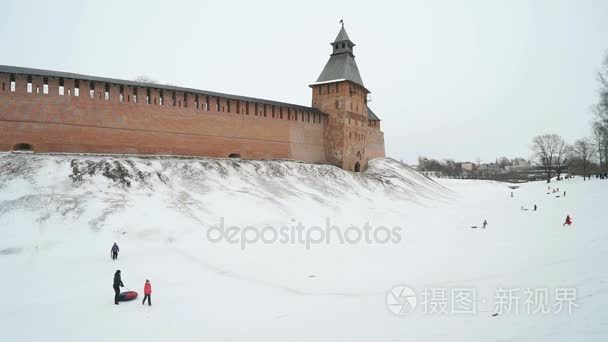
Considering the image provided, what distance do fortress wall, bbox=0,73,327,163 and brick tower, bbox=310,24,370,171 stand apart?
4.80 m

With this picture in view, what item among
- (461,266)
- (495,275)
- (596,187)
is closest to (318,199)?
(461,266)

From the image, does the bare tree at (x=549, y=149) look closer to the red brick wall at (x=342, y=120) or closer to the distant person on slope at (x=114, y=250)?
the red brick wall at (x=342, y=120)

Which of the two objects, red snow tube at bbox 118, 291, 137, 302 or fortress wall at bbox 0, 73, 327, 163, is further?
fortress wall at bbox 0, 73, 327, 163

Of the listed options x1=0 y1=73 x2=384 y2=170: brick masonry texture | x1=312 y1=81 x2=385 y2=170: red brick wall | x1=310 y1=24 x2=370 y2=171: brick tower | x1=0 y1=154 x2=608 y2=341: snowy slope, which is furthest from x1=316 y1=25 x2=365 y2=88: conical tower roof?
x1=0 y1=154 x2=608 y2=341: snowy slope

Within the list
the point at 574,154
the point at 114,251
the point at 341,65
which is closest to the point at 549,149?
the point at 574,154

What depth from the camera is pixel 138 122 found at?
96.6 feet

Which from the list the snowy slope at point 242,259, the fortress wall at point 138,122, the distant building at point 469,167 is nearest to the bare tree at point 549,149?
the snowy slope at point 242,259

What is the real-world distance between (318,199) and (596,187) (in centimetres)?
3240

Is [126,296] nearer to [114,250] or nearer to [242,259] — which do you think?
[114,250]

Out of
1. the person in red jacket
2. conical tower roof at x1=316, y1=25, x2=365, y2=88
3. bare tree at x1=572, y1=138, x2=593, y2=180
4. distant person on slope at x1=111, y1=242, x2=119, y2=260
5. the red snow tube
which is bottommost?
the red snow tube

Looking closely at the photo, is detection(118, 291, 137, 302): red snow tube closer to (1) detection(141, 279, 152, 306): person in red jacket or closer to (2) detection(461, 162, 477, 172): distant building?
(1) detection(141, 279, 152, 306): person in red jacket

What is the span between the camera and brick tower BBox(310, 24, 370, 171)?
43.7 meters

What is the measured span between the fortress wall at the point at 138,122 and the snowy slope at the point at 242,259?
1849 millimetres

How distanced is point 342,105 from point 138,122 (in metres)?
22.5
